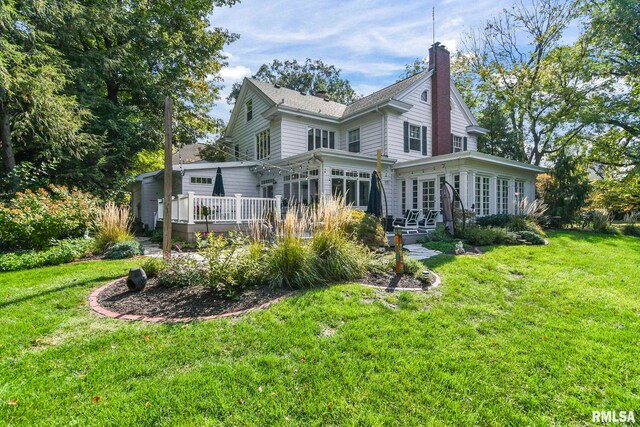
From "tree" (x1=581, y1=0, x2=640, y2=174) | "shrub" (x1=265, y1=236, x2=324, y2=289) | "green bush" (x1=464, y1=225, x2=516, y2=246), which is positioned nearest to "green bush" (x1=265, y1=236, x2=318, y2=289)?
A: "shrub" (x1=265, y1=236, x2=324, y2=289)

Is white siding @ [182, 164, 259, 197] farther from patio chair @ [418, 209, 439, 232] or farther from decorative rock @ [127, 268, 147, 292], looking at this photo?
decorative rock @ [127, 268, 147, 292]

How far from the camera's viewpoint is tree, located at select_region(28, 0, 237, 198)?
40.0ft

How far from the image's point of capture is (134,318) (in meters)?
3.56

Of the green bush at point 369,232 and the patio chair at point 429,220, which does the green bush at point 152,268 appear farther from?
the patio chair at point 429,220

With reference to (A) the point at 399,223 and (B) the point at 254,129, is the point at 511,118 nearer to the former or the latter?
(A) the point at 399,223

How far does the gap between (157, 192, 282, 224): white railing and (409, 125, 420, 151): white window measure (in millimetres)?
7333

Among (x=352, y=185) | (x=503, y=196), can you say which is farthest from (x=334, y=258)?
(x=503, y=196)

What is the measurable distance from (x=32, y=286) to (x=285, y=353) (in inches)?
189

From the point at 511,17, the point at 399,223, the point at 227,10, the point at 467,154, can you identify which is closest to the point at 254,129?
the point at 227,10

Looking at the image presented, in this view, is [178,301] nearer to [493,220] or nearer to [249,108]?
[493,220]

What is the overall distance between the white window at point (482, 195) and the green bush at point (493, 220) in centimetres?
55

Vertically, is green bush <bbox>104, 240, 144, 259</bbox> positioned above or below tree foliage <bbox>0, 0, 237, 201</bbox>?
below

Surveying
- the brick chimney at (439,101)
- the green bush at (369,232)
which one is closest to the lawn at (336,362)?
the green bush at (369,232)

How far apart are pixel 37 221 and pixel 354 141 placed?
472 inches
